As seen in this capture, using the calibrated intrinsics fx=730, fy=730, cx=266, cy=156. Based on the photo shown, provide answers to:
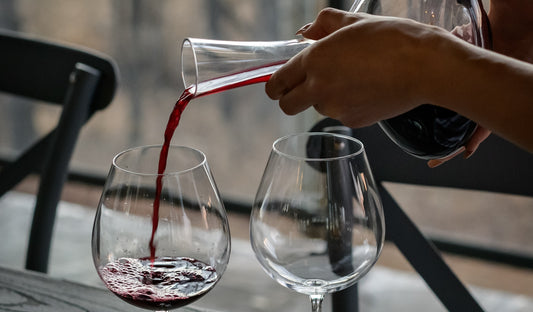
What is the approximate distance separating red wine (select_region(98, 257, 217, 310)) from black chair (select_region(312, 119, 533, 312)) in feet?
1.06

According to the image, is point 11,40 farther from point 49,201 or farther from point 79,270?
point 79,270

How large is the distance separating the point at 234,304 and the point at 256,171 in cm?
70

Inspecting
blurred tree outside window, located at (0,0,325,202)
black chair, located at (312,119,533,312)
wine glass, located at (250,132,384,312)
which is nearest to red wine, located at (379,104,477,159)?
wine glass, located at (250,132,384,312)

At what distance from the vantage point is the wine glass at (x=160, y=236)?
Result: 73 centimetres

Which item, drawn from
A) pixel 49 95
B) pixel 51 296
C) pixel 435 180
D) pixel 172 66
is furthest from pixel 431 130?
pixel 172 66

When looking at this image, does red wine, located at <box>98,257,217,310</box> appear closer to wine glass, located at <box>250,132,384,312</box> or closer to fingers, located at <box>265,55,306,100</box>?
wine glass, located at <box>250,132,384,312</box>

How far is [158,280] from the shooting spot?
2.47 feet

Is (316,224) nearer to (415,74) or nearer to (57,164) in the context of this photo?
(415,74)

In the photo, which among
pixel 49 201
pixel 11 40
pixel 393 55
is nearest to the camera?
pixel 393 55

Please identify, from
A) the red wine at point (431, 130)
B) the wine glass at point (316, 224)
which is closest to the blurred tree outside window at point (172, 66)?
the red wine at point (431, 130)

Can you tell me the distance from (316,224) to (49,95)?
80 centimetres

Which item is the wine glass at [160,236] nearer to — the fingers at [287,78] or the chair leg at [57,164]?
the fingers at [287,78]

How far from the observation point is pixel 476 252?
2590 millimetres

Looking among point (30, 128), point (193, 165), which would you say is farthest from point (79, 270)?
point (193, 165)
